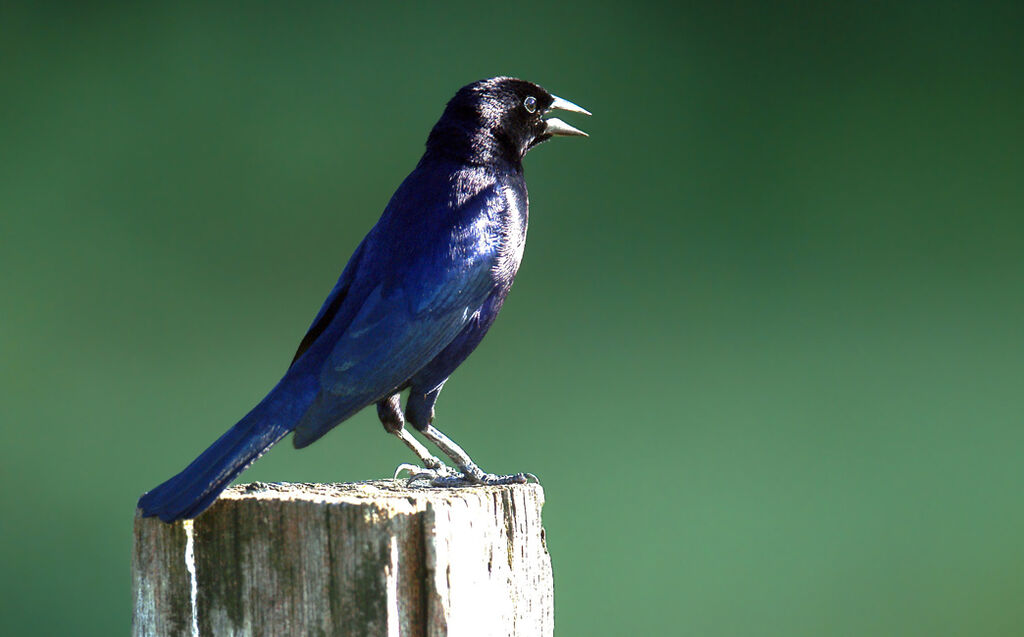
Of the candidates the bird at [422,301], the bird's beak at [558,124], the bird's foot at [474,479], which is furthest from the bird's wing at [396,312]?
the bird's beak at [558,124]

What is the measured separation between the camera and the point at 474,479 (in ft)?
8.43

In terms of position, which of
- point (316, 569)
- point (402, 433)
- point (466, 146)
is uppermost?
point (466, 146)

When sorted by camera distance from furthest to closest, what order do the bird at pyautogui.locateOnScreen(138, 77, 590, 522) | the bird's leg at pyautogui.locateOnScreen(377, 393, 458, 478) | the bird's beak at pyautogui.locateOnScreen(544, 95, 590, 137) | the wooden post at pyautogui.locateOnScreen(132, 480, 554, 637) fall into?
the bird's beak at pyautogui.locateOnScreen(544, 95, 590, 137)
the bird's leg at pyautogui.locateOnScreen(377, 393, 458, 478)
the bird at pyautogui.locateOnScreen(138, 77, 590, 522)
the wooden post at pyautogui.locateOnScreen(132, 480, 554, 637)

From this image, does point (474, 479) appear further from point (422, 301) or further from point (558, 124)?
point (558, 124)

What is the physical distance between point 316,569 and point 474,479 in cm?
80

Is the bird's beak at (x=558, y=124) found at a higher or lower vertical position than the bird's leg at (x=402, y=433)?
higher

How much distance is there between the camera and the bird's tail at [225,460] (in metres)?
1.84

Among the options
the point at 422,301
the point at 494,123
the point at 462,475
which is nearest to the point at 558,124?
the point at 494,123

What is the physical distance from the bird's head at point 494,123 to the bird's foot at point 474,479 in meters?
0.72

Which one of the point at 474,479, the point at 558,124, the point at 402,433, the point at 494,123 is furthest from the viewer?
the point at 558,124

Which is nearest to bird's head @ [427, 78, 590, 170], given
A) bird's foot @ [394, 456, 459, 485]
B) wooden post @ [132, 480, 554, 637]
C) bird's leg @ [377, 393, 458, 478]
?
bird's leg @ [377, 393, 458, 478]

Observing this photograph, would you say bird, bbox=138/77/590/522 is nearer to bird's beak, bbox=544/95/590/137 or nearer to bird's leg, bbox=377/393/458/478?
bird's leg, bbox=377/393/458/478

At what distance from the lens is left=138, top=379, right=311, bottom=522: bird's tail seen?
1.84 meters

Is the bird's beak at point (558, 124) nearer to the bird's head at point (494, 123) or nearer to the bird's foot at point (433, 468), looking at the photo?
the bird's head at point (494, 123)
